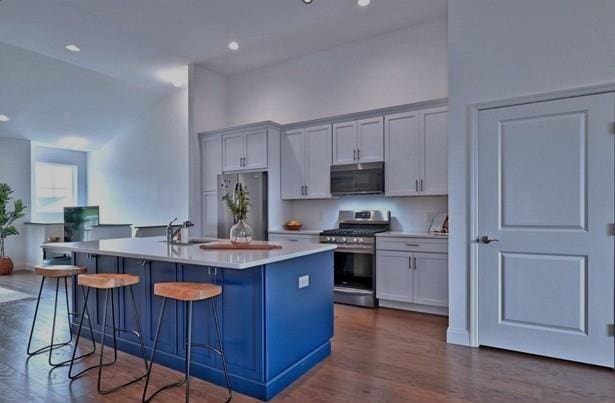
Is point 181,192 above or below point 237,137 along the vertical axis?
below

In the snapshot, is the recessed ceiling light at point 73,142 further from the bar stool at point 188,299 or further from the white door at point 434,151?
the white door at point 434,151

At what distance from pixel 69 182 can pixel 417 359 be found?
27.6ft

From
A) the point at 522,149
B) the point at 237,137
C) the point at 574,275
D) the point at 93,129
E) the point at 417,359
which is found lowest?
the point at 417,359

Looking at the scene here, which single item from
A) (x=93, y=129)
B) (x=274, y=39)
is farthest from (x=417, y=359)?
(x=93, y=129)

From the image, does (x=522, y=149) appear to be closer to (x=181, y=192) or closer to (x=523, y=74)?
(x=523, y=74)

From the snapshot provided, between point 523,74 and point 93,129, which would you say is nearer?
point 523,74

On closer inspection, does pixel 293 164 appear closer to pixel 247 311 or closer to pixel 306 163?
pixel 306 163

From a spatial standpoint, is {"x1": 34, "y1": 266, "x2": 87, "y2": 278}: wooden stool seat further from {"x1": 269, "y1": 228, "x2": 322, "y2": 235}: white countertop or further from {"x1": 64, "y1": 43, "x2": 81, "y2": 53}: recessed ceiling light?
{"x1": 64, "y1": 43, "x2": 81, "y2": 53}: recessed ceiling light

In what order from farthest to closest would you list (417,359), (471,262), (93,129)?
(93,129) → (471,262) → (417,359)

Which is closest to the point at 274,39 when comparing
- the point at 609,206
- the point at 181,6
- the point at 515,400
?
the point at 181,6

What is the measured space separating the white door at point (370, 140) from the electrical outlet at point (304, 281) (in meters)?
2.30

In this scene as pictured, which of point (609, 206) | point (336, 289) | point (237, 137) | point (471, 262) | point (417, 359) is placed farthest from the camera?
point (237, 137)

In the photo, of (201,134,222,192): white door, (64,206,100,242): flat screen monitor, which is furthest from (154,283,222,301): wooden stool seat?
(64,206,100,242): flat screen monitor

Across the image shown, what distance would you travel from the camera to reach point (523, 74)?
2865 mm
